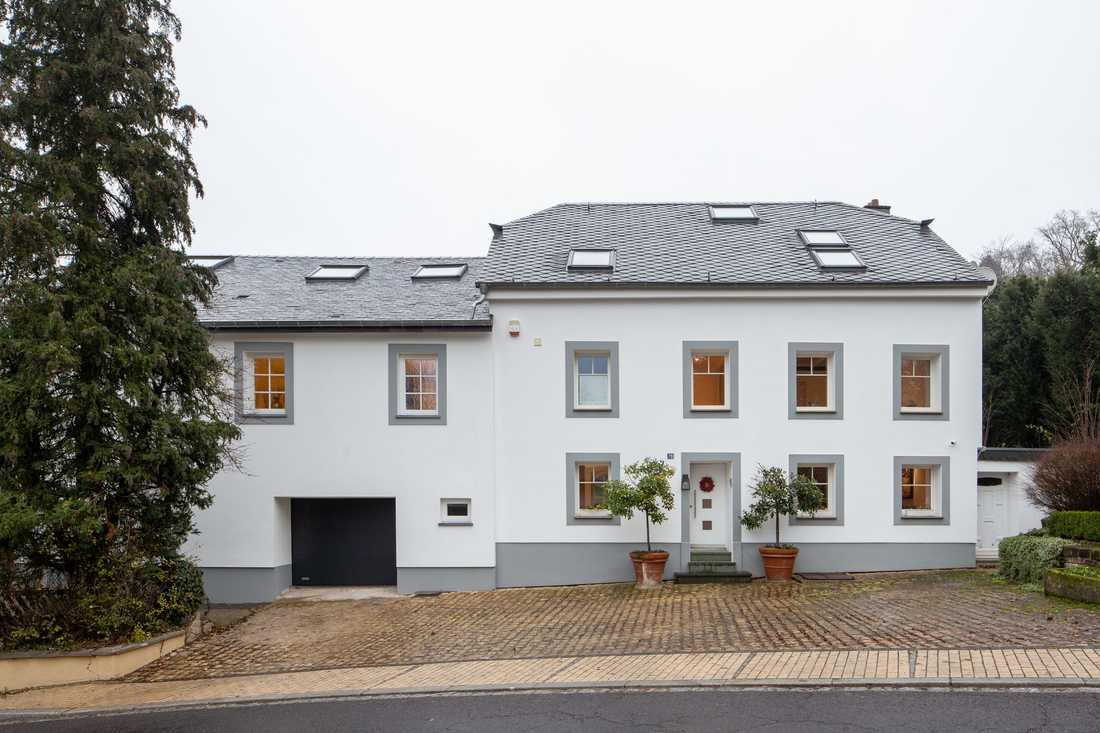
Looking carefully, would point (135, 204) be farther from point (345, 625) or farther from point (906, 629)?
point (906, 629)

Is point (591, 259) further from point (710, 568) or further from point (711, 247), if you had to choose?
point (710, 568)

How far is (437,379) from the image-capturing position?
1541cm

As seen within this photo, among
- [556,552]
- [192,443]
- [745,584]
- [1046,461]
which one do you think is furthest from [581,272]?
[1046,461]

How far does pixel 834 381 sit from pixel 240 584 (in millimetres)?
13008

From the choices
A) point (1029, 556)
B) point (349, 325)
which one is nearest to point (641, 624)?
point (1029, 556)

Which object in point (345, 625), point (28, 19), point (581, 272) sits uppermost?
point (28, 19)

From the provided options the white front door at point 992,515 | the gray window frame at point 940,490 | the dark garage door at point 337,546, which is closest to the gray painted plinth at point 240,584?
the dark garage door at point 337,546

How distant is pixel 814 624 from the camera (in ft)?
35.7

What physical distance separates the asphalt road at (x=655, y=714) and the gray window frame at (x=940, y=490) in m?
7.79

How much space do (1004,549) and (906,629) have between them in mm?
5204

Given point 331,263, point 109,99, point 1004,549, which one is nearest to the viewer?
point 109,99

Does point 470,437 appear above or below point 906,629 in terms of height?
above

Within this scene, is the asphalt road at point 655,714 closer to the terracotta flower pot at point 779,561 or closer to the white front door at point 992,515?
the terracotta flower pot at point 779,561

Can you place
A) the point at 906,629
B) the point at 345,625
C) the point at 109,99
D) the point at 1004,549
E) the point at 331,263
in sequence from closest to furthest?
the point at 906,629, the point at 109,99, the point at 345,625, the point at 1004,549, the point at 331,263
